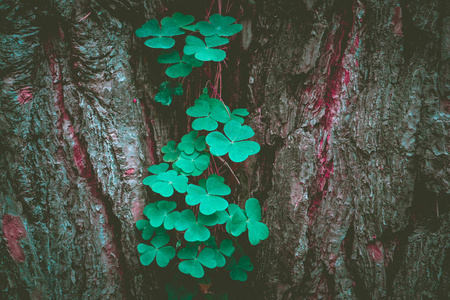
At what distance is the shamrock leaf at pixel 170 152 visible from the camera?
1.24 metres

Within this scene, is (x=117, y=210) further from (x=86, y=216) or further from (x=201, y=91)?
(x=201, y=91)

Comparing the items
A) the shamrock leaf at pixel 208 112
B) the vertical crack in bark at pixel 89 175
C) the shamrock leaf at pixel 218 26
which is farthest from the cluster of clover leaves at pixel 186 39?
the vertical crack in bark at pixel 89 175

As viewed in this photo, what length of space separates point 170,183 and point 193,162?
16cm

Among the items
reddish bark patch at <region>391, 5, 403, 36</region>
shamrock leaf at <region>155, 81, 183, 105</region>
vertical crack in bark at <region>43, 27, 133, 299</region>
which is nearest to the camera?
reddish bark patch at <region>391, 5, 403, 36</region>

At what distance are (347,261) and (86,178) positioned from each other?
1.28 m

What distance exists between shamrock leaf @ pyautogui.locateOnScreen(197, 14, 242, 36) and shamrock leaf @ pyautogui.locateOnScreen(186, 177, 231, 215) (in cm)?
69

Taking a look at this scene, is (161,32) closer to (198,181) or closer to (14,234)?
(198,181)

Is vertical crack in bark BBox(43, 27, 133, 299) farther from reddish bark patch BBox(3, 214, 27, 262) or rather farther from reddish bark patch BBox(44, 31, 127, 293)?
reddish bark patch BBox(3, 214, 27, 262)

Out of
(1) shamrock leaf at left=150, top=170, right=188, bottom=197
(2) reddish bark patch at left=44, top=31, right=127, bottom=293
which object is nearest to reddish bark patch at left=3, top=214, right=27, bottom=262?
(2) reddish bark patch at left=44, top=31, right=127, bottom=293

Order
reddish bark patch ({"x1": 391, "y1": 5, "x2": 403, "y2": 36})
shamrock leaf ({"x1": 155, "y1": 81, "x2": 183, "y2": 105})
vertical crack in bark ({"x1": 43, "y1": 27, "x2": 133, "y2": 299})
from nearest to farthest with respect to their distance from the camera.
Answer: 1. reddish bark patch ({"x1": 391, "y1": 5, "x2": 403, "y2": 36})
2. vertical crack in bark ({"x1": 43, "y1": 27, "x2": 133, "y2": 299})
3. shamrock leaf ({"x1": 155, "y1": 81, "x2": 183, "y2": 105})

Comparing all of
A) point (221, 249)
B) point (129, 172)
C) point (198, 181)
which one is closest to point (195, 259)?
point (221, 249)

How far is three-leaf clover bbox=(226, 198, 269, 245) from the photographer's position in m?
1.16

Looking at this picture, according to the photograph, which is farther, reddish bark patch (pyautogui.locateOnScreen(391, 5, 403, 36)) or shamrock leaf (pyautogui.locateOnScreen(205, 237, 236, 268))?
shamrock leaf (pyautogui.locateOnScreen(205, 237, 236, 268))

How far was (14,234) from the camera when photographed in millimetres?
1135
